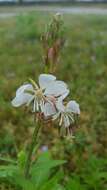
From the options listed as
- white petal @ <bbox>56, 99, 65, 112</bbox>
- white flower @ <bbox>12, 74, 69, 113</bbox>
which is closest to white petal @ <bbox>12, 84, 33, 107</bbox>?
white flower @ <bbox>12, 74, 69, 113</bbox>

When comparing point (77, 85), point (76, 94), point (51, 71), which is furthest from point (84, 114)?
point (51, 71)

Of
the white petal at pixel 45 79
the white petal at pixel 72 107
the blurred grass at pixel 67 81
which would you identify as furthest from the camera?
the blurred grass at pixel 67 81

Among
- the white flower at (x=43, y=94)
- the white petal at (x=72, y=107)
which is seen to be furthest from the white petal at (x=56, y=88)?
the white petal at (x=72, y=107)

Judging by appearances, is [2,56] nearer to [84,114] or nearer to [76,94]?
[76,94]

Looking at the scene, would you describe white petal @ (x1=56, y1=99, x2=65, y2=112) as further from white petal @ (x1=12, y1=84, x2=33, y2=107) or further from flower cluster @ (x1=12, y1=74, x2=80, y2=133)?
white petal @ (x1=12, y1=84, x2=33, y2=107)

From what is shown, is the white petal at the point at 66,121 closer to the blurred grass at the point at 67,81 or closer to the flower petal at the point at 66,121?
the flower petal at the point at 66,121

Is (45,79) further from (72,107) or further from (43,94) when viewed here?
(72,107)

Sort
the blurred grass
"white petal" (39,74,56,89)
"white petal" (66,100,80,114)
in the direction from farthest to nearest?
the blurred grass
"white petal" (66,100,80,114)
"white petal" (39,74,56,89)
